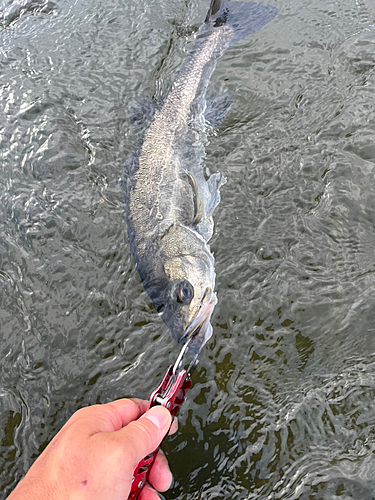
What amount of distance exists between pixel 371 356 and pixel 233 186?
1.78 m

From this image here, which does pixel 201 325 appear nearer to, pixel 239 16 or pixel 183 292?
pixel 183 292

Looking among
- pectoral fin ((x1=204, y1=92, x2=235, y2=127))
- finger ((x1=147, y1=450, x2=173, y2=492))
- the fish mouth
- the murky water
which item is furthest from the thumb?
pectoral fin ((x1=204, y1=92, x2=235, y2=127))

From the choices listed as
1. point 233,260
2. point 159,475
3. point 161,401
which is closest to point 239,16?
point 233,260

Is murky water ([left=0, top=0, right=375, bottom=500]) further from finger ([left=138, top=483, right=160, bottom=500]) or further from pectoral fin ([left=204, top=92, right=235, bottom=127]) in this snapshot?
finger ([left=138, top=483, right=160, bottom=500])

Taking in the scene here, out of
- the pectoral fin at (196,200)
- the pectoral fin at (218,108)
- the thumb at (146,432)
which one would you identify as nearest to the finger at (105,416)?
the thumb at (146,432)

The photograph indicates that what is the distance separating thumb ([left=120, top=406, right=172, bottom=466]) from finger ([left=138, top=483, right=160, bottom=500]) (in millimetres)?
449

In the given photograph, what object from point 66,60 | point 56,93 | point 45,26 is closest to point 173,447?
point 56,93

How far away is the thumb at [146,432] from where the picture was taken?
1.53 meters

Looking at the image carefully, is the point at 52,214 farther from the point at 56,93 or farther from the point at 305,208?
the point at 305,208

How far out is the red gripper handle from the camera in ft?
5.64

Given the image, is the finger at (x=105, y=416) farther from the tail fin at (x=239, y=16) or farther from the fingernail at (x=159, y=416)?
the tail fin at (x=239, y=16)

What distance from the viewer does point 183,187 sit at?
11.1ft

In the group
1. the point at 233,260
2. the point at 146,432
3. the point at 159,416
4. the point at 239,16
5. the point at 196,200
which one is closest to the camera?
the point at 146,432

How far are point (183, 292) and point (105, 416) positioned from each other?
39.9 inches
